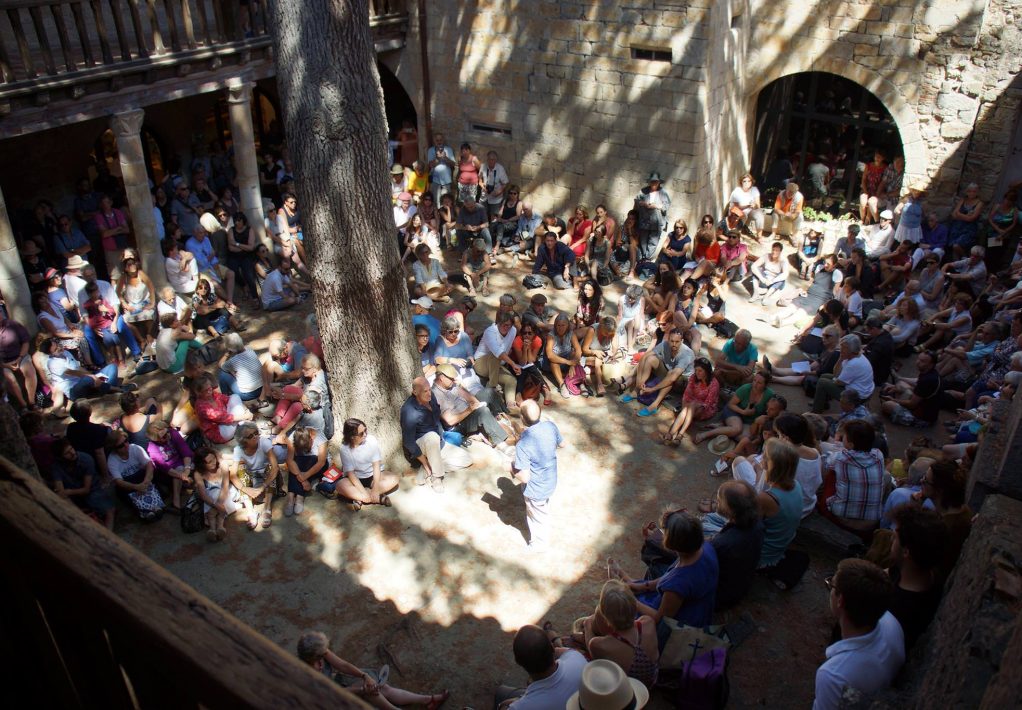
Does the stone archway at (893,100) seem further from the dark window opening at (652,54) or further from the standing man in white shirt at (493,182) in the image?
the standing man in white shirt at (493,182)

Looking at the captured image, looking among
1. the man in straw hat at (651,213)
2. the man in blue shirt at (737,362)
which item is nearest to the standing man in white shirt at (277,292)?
the man in straw hat at (651,213)

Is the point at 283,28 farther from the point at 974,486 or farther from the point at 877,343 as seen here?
the point at 877,343

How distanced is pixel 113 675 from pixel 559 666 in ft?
11.4

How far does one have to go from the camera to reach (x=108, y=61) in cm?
995

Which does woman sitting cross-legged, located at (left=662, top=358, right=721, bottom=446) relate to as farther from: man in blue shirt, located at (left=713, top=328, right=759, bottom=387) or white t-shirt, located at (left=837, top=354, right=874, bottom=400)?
white t-shirt, located at (left=837, top=354, right=874, bottom=400)

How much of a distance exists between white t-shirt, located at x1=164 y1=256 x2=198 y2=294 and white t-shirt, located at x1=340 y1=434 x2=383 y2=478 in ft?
15.5

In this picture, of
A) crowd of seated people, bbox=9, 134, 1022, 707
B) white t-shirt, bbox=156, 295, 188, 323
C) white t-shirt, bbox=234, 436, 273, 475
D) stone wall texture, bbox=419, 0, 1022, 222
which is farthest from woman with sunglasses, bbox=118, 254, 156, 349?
stone wall texture, bbox=419, 0, 1022, 222

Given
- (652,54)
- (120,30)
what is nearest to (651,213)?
(652,54)

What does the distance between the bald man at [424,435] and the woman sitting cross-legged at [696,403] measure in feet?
7.90

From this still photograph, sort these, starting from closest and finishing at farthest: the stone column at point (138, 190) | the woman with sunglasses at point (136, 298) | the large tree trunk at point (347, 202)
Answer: the large tree trunk at point (347, 202) → the woman with sunglasses at point (136, 298) → the stone column at point (138, 190)

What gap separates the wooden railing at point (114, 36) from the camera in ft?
30.3

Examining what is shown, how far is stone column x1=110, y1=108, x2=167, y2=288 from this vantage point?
1036 cm

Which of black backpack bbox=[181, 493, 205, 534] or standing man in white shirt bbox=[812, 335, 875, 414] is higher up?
standing man in white shirt bbox=[812, 335, 875, 414]

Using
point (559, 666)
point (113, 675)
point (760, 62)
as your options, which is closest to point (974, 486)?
point (559, 666)
